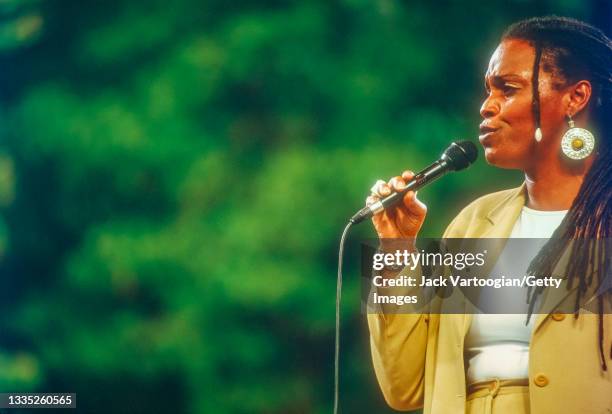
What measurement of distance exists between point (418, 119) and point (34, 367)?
1.35 m

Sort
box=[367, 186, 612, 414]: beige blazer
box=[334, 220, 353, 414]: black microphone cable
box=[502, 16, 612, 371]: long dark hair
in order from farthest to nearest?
box=[334, 220, 353, 414]: black microphone cable → box=[502, 16, 612, 371]: long dark hair → box=[367, 186, 612, 414]: beige blazer

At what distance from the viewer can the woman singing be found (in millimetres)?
2760

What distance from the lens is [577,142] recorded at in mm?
2854

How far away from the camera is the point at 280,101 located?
10.00 ft

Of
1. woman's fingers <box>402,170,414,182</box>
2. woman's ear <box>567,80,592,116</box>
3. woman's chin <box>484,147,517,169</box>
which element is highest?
woman's ear <box>567,80,592,116</box>

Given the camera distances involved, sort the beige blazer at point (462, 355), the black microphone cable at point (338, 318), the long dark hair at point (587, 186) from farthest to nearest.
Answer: the black microphone cable at point (338, 318) < the long dark hair at point (587, 186) < the beige blazer at point (462, 355)

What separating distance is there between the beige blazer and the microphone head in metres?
0.12

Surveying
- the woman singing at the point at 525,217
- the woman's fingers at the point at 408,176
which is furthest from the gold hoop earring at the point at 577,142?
the woman's fingers at the point at 408,176

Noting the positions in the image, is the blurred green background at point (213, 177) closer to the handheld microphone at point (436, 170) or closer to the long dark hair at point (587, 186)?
the handheld microphone at point (436, 170)

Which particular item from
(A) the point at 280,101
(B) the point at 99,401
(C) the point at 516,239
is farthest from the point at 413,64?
(B) the point at 99,401

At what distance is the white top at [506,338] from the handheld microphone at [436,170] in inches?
9.3

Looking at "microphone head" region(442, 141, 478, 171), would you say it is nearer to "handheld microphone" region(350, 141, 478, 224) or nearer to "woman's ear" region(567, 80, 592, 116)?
"handheld microphone" region(350, 141, 478, 224)

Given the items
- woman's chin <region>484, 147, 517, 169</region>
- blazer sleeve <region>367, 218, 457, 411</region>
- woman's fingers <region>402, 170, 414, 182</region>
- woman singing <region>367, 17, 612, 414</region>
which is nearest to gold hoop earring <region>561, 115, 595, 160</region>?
woman singing <region>367, 17, 612, 414</region>

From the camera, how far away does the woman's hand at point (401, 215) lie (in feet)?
9.55
